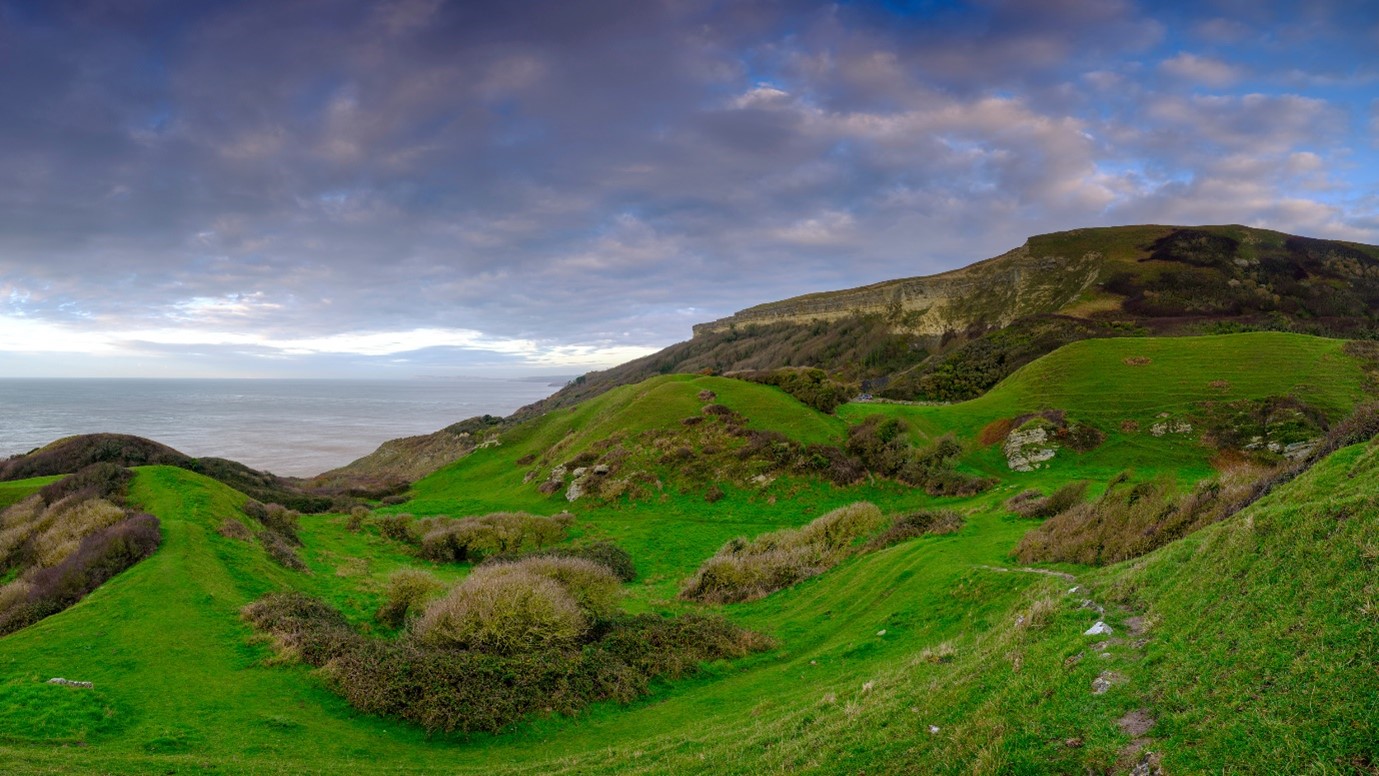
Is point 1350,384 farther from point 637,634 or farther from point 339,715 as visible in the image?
point 339,715

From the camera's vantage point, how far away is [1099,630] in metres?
7.92

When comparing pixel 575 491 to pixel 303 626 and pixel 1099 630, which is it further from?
pixel 1099 630

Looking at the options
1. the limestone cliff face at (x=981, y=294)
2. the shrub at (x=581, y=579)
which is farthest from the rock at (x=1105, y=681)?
the limestone cliff face at (x=981, y=294)

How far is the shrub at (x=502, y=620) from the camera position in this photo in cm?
1295

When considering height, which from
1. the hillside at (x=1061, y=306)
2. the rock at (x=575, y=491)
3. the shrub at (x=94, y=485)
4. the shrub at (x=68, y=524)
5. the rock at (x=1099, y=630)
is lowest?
the rock at (x=575, y=491)

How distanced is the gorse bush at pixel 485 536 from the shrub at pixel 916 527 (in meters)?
14.8

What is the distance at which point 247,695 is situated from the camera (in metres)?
10.9

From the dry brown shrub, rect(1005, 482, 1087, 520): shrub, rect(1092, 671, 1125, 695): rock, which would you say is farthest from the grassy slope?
the dry brown shrub

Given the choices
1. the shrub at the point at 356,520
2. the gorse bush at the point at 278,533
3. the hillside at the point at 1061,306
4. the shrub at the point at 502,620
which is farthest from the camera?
the hillside at the point at 1061,306

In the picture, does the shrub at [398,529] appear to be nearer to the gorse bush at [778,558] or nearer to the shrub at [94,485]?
the shrub at [94,485]

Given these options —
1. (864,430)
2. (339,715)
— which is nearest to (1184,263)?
(864,430)

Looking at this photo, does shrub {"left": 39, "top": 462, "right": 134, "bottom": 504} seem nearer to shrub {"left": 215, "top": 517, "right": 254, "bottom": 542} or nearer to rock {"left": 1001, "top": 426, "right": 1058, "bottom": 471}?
shrub {"left": 215, "top": 517, "right": 254, "bottom": 542}

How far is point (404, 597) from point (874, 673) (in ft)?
42.6

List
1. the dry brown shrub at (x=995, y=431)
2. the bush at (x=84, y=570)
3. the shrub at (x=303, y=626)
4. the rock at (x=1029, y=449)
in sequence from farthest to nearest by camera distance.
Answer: the dry brown shrub at (x=995, y=431), the rock at (x=1029, y=449), the bush at (x=84, y=570), the shrub at (x=303, y=626)
